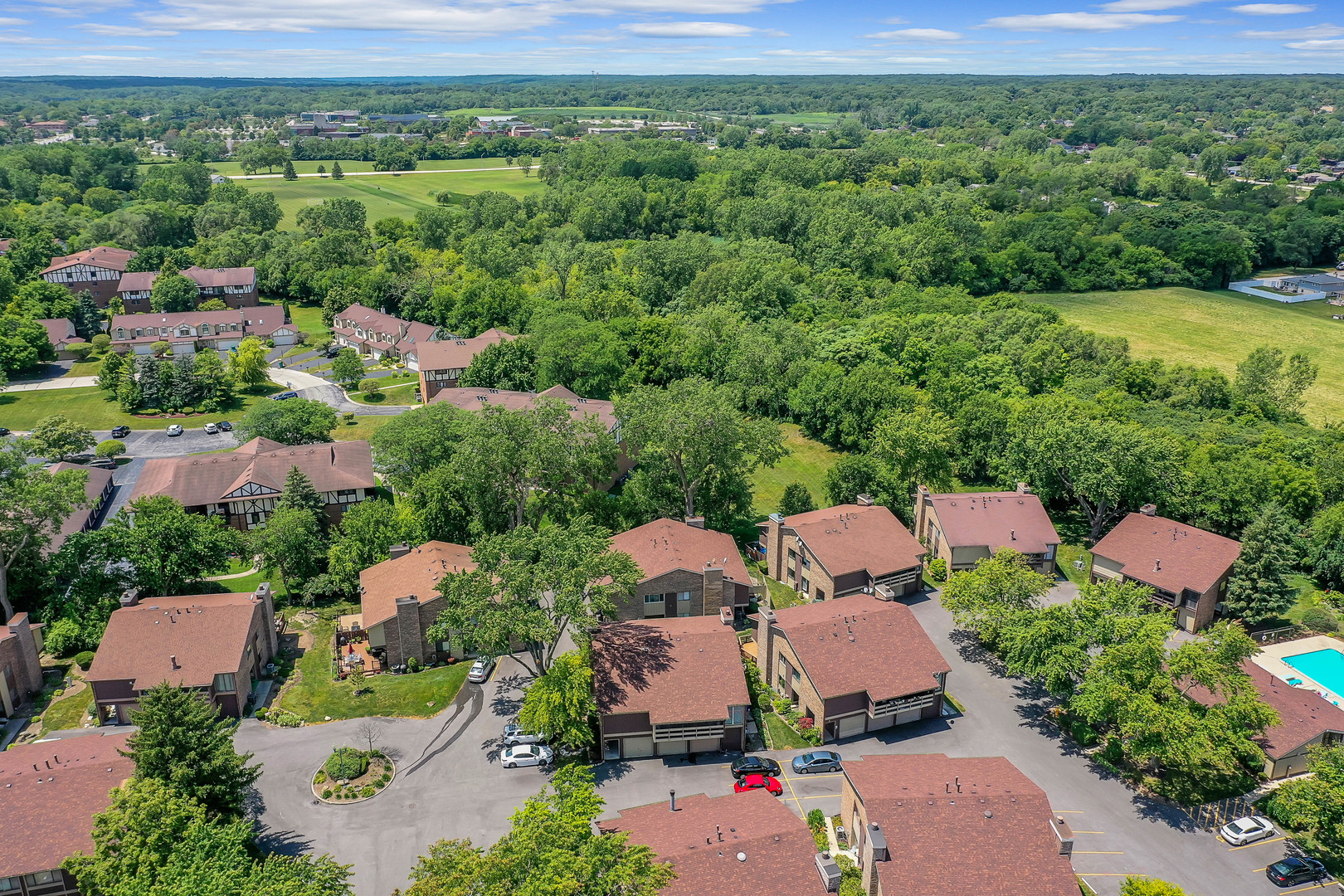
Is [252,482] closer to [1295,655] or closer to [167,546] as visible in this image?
[167,546]

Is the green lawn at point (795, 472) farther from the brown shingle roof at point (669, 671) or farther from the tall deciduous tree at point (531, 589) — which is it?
the tall deciduous tree at point (531, 589)

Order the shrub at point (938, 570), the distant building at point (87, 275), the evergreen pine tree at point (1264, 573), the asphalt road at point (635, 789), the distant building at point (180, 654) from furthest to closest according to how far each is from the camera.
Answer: the distant building at point (87, 275), the shrub at point (938, 570), the evergreen pine tree at point (1264, 573), the distant building at point (180, 654), the asphalt road at point (635, 789)

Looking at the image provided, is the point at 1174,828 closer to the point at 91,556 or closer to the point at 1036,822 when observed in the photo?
the point at 1036,822

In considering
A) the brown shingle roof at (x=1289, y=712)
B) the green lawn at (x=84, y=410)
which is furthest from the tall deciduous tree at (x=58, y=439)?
the brown shingle roof at (x=1289, y=712)

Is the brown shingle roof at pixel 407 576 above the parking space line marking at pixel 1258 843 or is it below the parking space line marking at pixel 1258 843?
above

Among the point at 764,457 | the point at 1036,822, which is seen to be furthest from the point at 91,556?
the point at 1036,822

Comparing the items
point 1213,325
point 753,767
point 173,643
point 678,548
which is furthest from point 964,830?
point 1213,325

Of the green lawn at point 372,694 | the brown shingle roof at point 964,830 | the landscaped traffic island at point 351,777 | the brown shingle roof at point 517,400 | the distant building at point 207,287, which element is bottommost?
the green lawn at point 372,694
